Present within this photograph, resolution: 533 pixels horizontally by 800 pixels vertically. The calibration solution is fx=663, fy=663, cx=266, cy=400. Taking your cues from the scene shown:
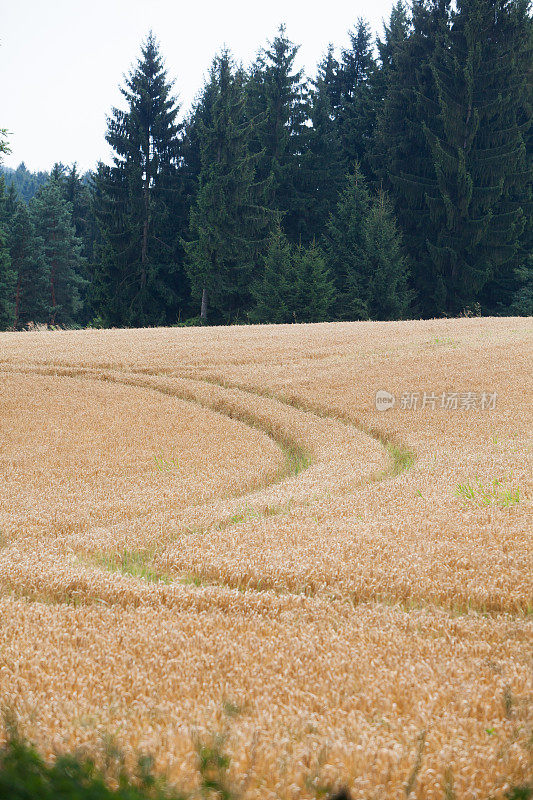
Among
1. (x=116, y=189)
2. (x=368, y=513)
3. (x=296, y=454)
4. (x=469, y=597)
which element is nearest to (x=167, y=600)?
(x=469, y=597)

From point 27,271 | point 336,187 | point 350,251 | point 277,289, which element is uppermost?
point 336,187

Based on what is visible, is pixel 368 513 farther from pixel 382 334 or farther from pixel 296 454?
pixel 382 334

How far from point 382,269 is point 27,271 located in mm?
34129

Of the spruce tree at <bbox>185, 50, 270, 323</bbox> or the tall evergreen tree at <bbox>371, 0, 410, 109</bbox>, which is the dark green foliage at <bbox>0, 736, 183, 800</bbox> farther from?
the tall evergreen tree at <bbox>371, 0, 410, 109</bbox>

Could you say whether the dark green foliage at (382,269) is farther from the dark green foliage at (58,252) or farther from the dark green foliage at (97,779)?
the dark green foliage at (97,779)

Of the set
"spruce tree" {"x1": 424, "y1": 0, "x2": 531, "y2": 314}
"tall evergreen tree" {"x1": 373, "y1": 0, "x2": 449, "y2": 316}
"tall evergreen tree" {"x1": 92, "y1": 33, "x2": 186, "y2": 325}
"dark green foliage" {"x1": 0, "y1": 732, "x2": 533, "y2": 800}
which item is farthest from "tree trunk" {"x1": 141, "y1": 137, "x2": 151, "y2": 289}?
"dark green foliage" {"x1": 0, "y1": 732, "x2": 533, "y2": 800}

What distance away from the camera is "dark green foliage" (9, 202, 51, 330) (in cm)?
5797

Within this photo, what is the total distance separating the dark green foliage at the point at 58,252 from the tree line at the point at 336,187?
15.4m

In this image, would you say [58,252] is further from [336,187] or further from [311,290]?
[311,290]

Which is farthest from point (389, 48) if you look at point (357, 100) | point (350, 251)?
point (350, 251)

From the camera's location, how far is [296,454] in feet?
33.9

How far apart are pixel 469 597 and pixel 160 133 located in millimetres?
46411

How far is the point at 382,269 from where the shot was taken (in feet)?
128

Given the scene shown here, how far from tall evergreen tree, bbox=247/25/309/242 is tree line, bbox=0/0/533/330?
0.42ft
